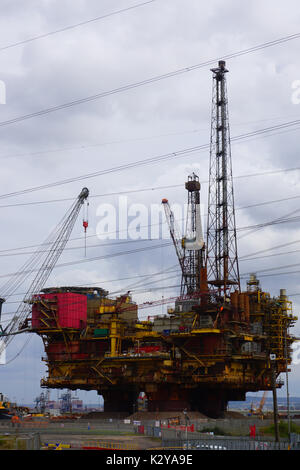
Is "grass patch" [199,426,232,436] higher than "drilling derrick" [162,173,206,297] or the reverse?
the reverse

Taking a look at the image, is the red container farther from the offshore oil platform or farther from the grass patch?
the grass patch

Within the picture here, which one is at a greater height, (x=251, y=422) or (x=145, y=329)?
(x=145, y=329)

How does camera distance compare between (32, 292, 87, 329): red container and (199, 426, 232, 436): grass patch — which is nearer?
(199, 426, 232, 436): grass patch

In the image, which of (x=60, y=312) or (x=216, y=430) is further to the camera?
(x=60, y=312)

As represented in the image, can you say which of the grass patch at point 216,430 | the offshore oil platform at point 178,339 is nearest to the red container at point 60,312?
the offshore oil platform at point 178,339

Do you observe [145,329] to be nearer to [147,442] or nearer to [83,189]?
[83,189]

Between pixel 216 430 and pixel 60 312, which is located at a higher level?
pixel 60 312

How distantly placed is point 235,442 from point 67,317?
56540mm

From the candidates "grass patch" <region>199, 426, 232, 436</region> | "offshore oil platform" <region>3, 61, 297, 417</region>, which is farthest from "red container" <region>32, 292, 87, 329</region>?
"grass patch" <region>199, 426, 232, 436</region>

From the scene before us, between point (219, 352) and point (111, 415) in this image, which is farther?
point (111, 415)

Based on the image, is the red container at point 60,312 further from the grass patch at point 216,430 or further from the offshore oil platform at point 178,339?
the grass patch at point 216,430

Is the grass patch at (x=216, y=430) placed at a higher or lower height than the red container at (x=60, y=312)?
lower

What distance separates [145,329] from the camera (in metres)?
104
